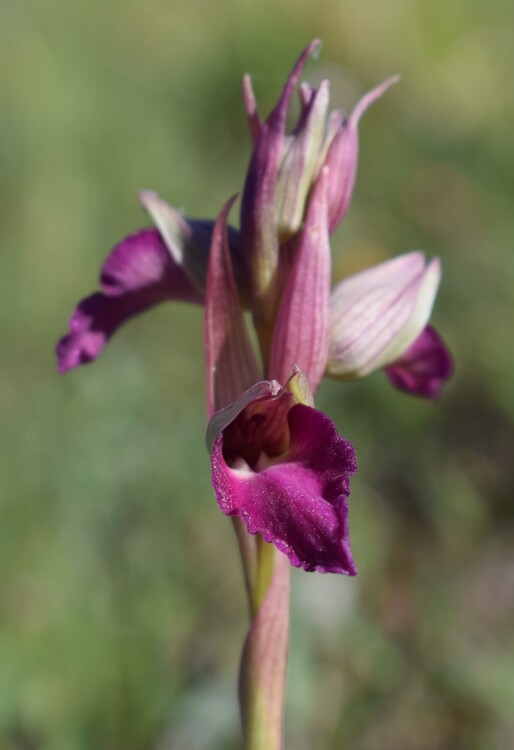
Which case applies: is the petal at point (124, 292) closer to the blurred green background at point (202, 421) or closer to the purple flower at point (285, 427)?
the purple flower at point (285, 427)

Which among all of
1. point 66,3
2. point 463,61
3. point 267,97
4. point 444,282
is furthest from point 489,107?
point 66,3

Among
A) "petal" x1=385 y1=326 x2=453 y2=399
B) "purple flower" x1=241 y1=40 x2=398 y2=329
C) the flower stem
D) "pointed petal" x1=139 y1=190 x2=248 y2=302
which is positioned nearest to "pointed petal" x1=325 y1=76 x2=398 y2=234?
"purple flower" x1=241 y1=40 x2=398 y2=329

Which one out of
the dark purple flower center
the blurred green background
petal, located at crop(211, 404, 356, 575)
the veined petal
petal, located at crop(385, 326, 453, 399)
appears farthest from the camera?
the blurred green background

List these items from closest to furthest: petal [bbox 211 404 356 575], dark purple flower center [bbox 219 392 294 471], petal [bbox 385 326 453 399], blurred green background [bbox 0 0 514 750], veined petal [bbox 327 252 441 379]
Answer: petal [bbox 211 404 356 575]
dark purple flower center [bbox 219 392 294 471]
veined petal [bbox 327 252 441 379]
petal [bbox 385 326 453 399]
blurred green background [bbox 0 0 514 750]

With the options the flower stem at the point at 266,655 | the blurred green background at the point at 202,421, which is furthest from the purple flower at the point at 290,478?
the blurred green background at the point at 202,421

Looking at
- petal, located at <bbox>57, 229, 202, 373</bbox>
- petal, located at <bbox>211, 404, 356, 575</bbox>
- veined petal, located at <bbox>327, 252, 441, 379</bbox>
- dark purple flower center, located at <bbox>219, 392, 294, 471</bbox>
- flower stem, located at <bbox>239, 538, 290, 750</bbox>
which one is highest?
petal, located at <bbox>57, 229, 202, 373</bbox>

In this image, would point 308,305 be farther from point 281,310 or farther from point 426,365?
point 426,365

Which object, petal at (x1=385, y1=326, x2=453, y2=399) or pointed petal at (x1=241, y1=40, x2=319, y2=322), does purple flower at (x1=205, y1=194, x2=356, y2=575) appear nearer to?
pointed petal at (x1=241, y1=40, x2=319, y2=322)
